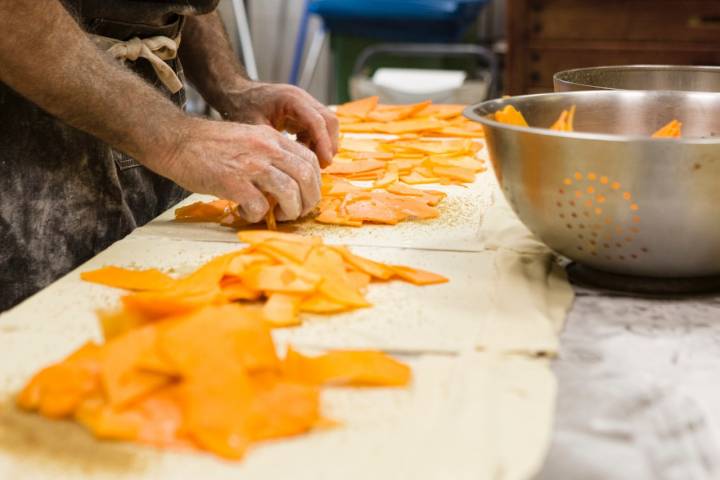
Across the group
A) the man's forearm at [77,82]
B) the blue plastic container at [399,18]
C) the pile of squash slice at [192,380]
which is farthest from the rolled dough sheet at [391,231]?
the blue plastic container at [399,18]

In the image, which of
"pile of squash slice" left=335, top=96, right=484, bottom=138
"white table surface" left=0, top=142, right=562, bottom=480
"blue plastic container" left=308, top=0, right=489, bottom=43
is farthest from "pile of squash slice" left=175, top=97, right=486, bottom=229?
"blue plastic container" left=308, top=0, right=489, bottom=43

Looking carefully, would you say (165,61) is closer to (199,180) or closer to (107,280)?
(199,180)

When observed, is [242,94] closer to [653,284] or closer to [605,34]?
[653,284]

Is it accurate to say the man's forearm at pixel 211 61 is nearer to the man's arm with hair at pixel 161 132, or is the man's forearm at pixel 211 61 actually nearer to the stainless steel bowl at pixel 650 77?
the man's arm with hair at pixel 161 132

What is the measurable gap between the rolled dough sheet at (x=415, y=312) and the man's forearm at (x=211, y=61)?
31.1 inches

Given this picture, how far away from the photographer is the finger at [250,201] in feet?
4.21

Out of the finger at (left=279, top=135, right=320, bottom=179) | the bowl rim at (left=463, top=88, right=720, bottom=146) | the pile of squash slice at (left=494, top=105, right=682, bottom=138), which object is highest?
the bowl rim at (left=463, top=88, right=720, bottom=146)

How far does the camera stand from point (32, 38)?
1216 millimetres

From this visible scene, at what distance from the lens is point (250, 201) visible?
129cm

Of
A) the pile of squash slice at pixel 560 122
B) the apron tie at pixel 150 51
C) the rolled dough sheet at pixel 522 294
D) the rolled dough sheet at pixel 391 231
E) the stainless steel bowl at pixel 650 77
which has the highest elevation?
the apron tie at pixel 150 51

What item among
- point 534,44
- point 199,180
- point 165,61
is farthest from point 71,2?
point 534,44

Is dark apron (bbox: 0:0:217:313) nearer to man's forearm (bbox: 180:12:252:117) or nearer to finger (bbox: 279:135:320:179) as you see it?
man's forearm (bbox: 180:12:252:117)

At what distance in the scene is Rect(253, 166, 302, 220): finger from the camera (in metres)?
1.28

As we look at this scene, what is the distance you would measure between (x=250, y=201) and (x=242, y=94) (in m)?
0.64
